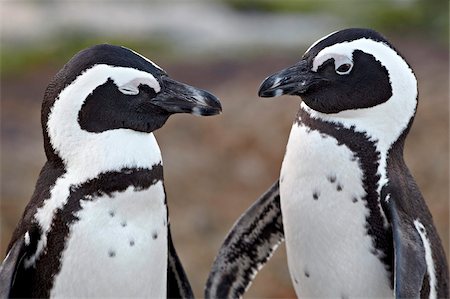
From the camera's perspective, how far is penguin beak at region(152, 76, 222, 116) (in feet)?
7.79

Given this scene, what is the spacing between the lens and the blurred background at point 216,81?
611 centimetres

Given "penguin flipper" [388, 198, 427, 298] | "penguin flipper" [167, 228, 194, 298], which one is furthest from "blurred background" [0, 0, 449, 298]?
"penguin flipper" [388, 198, 427, 298]

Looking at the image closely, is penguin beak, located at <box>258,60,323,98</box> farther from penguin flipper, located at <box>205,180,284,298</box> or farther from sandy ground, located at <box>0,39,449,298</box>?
sandy ground, located at <box>0,39,449,298</box>

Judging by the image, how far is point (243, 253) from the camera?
9.75 ft

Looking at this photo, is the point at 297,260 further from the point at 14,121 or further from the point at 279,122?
the point at 14,121

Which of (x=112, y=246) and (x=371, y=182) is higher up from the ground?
(x=371, y=182)

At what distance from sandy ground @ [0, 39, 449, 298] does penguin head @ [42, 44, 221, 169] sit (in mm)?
3190

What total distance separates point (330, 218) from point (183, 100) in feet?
1.69

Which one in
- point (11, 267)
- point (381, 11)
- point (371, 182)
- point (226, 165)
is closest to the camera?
point (11, 267)

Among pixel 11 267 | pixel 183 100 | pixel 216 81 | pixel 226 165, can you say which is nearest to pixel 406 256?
pixel 183 100

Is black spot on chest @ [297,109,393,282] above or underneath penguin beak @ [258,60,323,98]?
underneath

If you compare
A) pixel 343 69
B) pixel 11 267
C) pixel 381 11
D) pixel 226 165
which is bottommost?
pixel 11 267

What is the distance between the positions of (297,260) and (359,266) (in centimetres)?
19

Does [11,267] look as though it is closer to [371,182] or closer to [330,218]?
[330,218]
